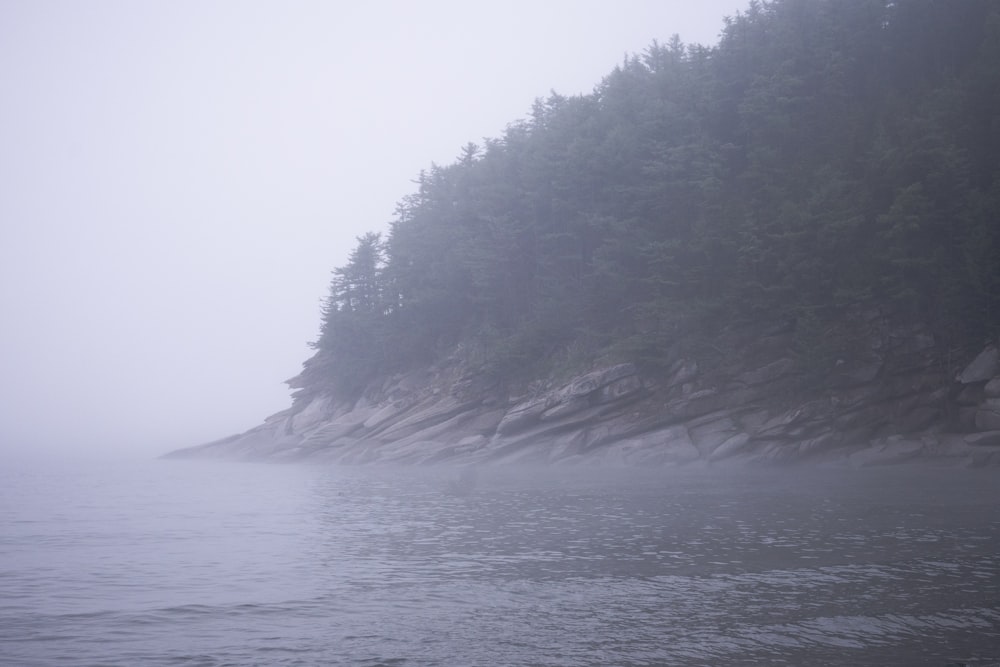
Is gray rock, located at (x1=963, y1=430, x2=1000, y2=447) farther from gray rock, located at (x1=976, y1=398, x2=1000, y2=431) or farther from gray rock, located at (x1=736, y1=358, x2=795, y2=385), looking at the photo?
gray rock, located at (x1=736, y1=358, x2=795, y2=385)

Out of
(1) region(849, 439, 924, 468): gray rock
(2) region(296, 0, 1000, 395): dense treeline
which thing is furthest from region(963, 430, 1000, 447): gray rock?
(2) region(296, 0, 1000, 395): dense treeline

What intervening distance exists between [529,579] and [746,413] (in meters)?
32.2

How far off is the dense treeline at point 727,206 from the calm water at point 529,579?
1478cm

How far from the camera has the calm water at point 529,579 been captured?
14422mm

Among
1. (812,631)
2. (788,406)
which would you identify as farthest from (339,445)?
(812,631)

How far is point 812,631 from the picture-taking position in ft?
Answer: 48.8

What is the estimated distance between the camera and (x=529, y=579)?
19.9 metres

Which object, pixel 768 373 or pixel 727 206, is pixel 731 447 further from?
pixel 727 206

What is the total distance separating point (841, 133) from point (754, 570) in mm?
46289

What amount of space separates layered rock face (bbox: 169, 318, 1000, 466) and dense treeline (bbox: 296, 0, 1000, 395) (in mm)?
2198

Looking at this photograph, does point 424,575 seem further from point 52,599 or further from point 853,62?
point 853,62

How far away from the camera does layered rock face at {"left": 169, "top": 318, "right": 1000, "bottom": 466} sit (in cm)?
4356

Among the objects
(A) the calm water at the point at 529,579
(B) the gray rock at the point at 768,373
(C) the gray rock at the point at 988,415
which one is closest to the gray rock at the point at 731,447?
(B) the gray rock at the point at 768,373

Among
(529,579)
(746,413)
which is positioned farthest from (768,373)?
(529,579)
